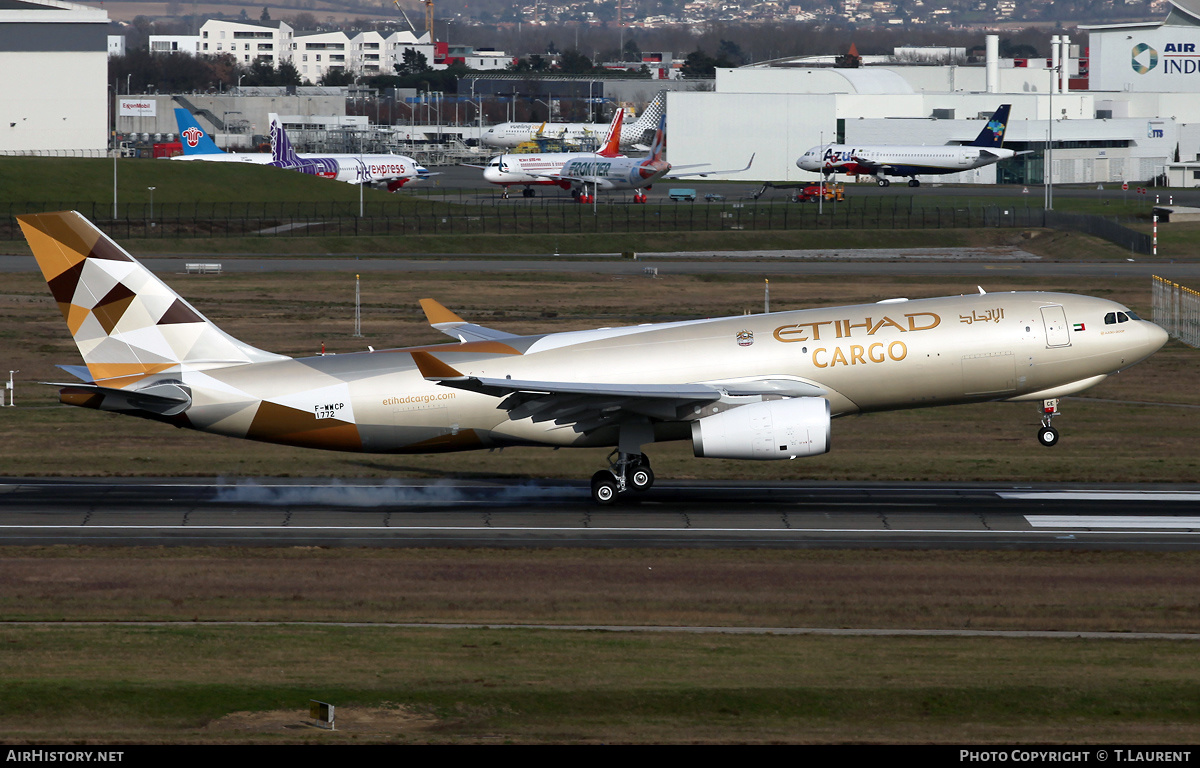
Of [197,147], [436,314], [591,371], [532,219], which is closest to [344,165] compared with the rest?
[197,147]

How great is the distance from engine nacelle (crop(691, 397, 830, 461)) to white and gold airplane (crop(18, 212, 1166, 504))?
0.24ft

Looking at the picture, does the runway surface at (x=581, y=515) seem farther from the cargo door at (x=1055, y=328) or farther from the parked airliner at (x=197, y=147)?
the parked airliner at (x=197, y=147)

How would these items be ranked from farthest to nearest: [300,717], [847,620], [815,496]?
1. [815,496]
2. [847,620]
3. [300,717]

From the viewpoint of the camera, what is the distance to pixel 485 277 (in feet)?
304

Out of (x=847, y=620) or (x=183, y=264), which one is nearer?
(x=847, y=620)

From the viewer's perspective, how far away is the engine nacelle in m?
34.2

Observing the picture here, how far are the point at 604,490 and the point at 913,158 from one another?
485ft

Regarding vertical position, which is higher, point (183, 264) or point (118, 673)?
point (183, 264)

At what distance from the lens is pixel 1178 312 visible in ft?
238

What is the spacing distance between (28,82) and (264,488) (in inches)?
6276

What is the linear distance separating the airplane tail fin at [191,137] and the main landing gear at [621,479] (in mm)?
152916

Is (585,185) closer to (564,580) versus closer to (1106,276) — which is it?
(1106,276)

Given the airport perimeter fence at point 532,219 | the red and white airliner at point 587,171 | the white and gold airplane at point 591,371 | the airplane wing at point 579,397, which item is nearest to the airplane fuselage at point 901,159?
the airport perimeter fence at point 532,219

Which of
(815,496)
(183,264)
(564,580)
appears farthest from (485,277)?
(564,580)
